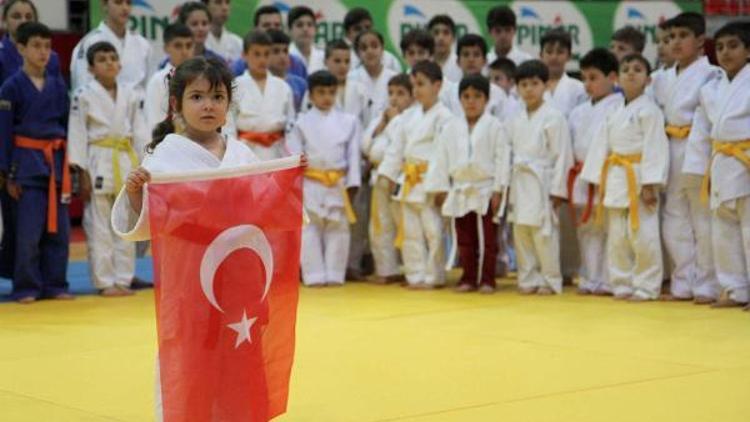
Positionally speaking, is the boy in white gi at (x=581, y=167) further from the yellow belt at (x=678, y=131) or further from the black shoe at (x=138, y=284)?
the black shoe at (x=138, y=284)

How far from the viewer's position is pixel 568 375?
16.7 feet

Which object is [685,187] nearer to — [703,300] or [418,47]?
[703,300]

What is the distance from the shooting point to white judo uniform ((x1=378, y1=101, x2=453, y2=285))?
28.1ft

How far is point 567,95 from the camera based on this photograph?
28.5ft

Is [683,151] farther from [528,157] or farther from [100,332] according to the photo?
[100,332]

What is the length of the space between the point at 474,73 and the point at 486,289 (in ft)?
5.24

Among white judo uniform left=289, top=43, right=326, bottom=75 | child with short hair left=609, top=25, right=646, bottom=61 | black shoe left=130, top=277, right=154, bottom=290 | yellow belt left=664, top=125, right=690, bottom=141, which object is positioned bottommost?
black shoe left=130, top=277, right=154, bottom=290

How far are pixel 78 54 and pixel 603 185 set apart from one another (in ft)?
11.8

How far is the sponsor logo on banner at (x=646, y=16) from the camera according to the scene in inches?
518

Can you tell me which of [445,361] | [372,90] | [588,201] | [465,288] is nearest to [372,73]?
[372,90]

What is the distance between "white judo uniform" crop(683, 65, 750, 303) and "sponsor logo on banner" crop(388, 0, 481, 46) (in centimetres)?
490

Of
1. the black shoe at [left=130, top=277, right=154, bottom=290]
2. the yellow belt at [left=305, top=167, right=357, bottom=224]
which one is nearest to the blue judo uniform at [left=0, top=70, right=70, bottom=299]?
the black shoe at [left=130, top=277, right=154, bottom=290]

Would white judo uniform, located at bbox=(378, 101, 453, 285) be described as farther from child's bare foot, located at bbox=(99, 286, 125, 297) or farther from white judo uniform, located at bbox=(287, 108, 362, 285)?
child's bare foot, located at bbox=(99, 286, 125, 297)

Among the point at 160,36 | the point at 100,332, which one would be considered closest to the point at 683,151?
the point at 100,332
